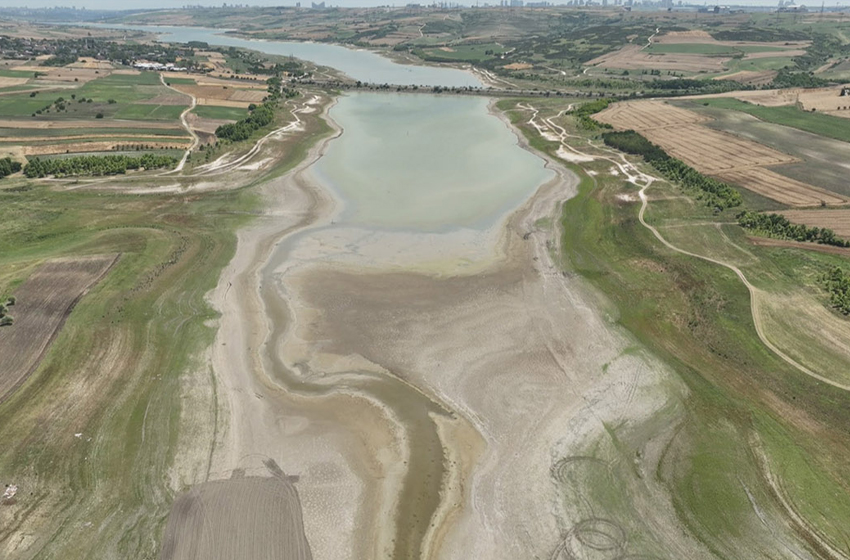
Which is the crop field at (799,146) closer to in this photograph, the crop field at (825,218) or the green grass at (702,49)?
the crop field at (825,218)

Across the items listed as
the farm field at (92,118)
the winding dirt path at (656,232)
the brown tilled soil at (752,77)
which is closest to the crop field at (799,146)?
the winding dirt path at (656,232)

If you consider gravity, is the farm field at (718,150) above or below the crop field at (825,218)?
above

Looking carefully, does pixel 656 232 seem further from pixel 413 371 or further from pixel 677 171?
pixel 413 371

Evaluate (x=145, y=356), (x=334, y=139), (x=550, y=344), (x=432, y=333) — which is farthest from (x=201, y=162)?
(x=550, y=344)

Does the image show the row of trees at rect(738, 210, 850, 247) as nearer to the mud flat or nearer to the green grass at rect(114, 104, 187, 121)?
the mud flat

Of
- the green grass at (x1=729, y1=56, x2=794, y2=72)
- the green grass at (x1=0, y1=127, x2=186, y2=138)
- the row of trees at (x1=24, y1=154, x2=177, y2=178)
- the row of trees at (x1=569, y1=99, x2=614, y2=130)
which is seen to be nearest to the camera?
the row of trees at (x1=24, y1=154, x2=177, y2=178)

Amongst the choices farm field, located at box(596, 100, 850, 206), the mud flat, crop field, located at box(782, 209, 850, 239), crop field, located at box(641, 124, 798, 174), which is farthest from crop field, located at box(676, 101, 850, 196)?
the mud flat
